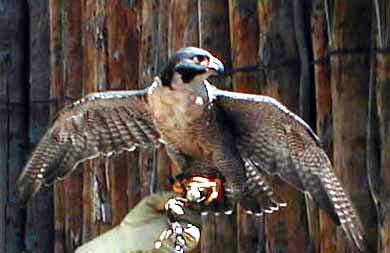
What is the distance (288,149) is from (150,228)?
2.20 ft

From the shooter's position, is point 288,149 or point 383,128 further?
point 383,128

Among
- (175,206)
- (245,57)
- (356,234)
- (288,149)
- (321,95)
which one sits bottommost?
(356,234)

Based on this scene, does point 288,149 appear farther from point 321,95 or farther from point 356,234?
point 321,95

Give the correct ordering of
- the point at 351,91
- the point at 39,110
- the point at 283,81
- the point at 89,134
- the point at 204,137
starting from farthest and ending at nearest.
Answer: the point at 39,110
the point at 283,81
the point at 351,91
the point at 89,134
the point at 204,137

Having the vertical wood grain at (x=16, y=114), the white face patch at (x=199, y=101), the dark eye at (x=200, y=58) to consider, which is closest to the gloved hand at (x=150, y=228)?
the white face patch at (x=199, y=101)

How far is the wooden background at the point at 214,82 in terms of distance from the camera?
5551 mm

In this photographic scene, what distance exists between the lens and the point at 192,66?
15.9 ft

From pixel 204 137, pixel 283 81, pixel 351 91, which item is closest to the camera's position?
pixel 204 137

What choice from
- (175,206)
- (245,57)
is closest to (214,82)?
(245,57)

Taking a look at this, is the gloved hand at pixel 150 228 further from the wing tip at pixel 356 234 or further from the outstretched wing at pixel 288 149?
the wing tip at pixel 356 234

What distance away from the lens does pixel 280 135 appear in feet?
17.1

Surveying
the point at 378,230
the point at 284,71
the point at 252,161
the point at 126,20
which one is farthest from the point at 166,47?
the point at 378,230

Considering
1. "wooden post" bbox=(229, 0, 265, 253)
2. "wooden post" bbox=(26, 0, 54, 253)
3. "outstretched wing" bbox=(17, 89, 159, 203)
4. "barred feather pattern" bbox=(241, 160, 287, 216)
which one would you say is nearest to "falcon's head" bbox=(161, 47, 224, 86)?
"outstretched wing" bbox=(17, 89, 159, 203)

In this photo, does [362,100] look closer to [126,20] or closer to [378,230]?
[378,230]
